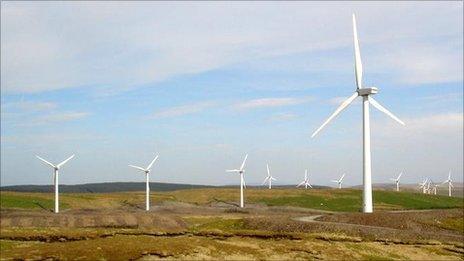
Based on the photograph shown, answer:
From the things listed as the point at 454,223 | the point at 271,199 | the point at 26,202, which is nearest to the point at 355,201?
the point at 271,199

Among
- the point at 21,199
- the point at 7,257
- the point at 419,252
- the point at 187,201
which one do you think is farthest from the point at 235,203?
the point at 7,257

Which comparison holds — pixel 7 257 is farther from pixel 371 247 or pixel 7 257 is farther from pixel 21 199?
pixel 21 199

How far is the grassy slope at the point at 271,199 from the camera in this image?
149125 millimetres

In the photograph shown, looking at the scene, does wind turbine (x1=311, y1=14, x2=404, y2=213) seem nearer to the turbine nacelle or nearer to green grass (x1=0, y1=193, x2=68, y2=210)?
the turbine nacelle

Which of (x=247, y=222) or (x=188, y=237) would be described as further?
(x=247, y=222)

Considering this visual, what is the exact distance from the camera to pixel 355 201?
16475 centimetres

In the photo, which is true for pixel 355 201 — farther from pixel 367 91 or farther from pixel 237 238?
pixel 237 238

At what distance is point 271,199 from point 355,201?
79.3ft

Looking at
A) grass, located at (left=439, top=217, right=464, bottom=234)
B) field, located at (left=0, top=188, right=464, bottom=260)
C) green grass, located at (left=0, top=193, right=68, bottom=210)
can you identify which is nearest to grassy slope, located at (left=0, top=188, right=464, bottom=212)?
green grass, located at (left=0, top=193, right=68, bottom=210)

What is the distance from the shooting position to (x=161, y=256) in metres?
50.1

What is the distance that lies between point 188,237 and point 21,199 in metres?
100

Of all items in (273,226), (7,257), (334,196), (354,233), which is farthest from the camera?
(334,196)

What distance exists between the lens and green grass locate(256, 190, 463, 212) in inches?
6206

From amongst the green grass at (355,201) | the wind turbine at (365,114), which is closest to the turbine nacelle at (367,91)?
the wind turbine at (365,114)
